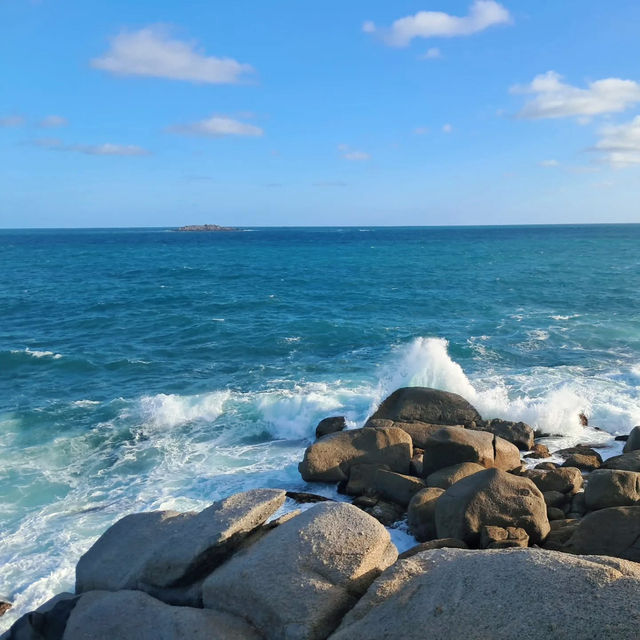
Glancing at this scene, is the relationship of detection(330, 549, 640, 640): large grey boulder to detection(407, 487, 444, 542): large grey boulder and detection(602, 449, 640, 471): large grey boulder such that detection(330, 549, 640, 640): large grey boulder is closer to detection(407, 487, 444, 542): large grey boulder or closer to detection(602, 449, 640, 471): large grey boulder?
detection(407, 487, 444, 542): large grey boulder

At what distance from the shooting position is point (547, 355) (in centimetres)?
2770

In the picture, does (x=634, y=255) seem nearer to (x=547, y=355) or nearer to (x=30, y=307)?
(x=547, y=355)

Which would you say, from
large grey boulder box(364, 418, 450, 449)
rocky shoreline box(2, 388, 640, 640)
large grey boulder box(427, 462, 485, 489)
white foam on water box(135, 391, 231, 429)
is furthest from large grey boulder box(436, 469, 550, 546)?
white foam on water box(135, 391, 231, 429)

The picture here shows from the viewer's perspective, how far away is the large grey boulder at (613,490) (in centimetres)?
1108

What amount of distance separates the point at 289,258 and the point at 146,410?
220 feet

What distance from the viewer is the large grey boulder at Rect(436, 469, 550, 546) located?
10281 millimetres

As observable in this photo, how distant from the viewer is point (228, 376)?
2523cm

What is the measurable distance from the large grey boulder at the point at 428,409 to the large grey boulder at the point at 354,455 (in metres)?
2.78

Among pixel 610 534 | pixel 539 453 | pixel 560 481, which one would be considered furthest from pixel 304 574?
pixel 539 453

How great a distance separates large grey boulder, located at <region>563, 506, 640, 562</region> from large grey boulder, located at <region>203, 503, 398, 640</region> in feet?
11.4

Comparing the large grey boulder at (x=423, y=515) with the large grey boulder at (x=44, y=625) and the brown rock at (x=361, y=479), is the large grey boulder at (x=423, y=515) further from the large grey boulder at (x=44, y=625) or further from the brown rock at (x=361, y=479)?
the large grey boulder at (x=44, y=625)

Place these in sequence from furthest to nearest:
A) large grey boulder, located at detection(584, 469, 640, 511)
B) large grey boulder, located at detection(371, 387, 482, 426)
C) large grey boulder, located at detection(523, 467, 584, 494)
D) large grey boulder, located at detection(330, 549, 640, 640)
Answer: large grey boulder, located at detection(371, 387, 482, 426)
large grey boulder, located at detection(523, 467, 584, 494)
large grey boulder, located at detection(584, 469, 640, 511)
large grey boulder, located at detection(330, 549, 640, 640)

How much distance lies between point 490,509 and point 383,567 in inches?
128

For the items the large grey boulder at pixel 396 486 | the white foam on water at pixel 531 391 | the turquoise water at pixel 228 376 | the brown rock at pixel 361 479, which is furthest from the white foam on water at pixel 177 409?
the large grey boulder at pixel 396 486
